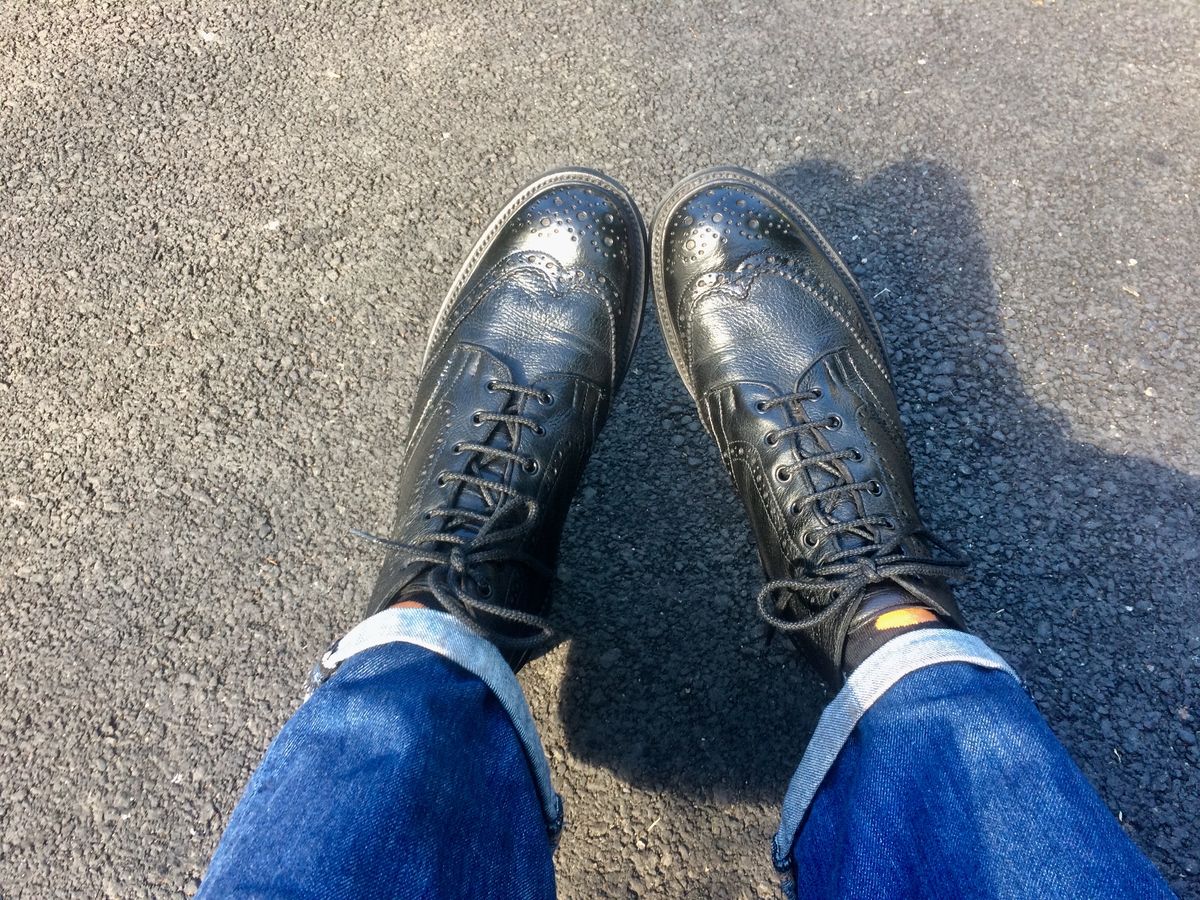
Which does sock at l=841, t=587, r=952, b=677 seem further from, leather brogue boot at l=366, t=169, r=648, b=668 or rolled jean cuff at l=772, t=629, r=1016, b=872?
leather brogue boot at l=366, t=169, r=648, b=668

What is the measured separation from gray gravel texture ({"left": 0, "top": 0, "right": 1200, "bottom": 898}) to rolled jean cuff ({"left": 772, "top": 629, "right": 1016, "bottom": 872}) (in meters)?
0.29

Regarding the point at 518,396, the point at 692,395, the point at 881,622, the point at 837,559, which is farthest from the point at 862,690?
the point at 518,396

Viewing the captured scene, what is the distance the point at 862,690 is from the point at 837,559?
0.29 metres

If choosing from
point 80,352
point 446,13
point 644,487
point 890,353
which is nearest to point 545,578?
point 644,487

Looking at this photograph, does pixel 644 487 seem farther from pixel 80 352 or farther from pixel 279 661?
pixel 80 352

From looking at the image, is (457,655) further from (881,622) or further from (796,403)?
(796,403)

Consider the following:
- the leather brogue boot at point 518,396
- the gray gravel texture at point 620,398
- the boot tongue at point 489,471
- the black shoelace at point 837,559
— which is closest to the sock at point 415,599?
the leather brogue boot at point 518,396

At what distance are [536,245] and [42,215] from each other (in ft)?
4.02

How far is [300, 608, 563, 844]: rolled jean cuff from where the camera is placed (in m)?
1.12

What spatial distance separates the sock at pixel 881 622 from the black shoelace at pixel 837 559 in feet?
0.09

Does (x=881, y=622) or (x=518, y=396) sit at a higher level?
(x=518, y=396)

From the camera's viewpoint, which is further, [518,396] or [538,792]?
[518,396]

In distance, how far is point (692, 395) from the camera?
166cm

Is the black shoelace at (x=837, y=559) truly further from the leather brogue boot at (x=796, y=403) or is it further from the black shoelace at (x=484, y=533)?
the black shoelace at (x=484, y=533)
